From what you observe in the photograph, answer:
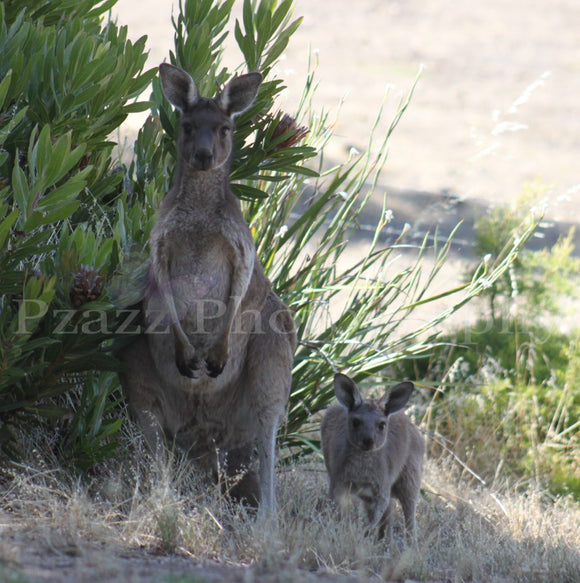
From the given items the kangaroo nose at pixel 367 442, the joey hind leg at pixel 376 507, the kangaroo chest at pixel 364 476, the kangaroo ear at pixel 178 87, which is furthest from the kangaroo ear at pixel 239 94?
the joey hind leg at pixel 376 507

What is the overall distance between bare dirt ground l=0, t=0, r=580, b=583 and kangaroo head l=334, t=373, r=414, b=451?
596cm

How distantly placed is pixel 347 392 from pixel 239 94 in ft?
5.35

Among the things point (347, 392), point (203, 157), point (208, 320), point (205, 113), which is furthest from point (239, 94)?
point (347, 392)

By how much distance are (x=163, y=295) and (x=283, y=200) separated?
1.61 metres

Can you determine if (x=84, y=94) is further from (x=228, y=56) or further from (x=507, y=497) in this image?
(x=228, y=56)

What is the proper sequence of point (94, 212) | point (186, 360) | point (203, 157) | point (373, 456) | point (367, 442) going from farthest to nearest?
point (94, 212), point (373, 456), point (367, 442), point (186, 360), point (203, 157)

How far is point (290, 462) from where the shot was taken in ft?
16.7

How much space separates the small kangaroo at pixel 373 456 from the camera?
449 cm

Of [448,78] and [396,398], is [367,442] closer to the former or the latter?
[396,398]

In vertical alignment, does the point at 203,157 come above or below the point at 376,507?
above

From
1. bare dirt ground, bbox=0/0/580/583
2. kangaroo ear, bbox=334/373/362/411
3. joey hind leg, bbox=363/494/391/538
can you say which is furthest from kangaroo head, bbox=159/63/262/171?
bare dirt ground, bbox=0/0/580/583

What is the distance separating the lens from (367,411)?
182 inches

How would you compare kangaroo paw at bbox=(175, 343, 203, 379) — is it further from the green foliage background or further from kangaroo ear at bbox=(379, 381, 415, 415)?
kangaroo ear at bbox=(379, 381, 415, 415)

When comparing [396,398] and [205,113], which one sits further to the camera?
[396,398]
